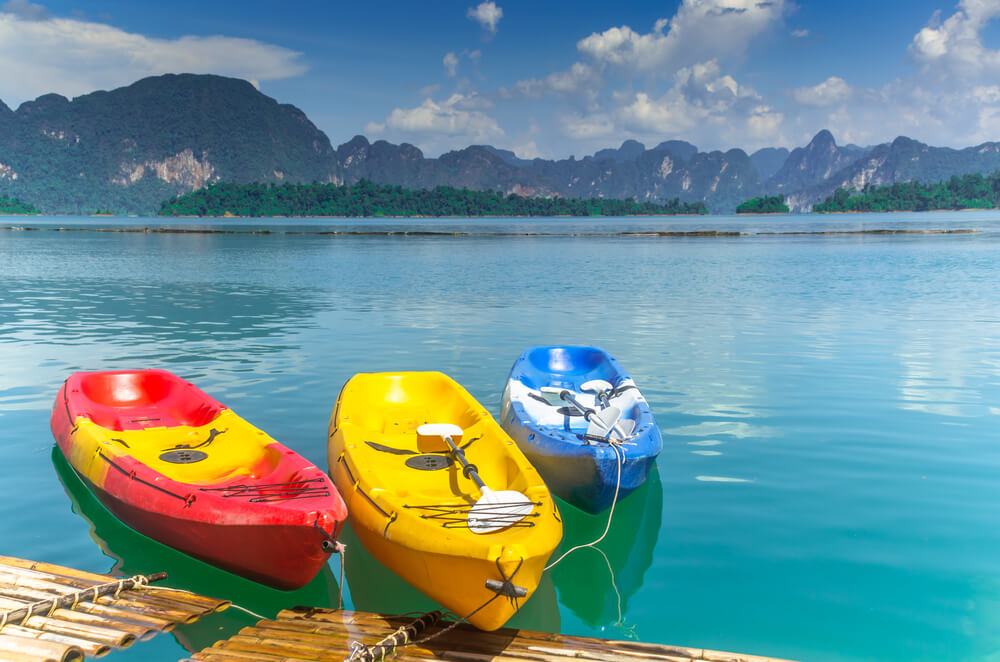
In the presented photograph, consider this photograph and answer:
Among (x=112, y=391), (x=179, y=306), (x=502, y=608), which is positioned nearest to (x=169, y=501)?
(x=502, y=608)

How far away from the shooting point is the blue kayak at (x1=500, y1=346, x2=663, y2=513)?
6.57m

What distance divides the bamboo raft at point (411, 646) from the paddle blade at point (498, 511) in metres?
0.69

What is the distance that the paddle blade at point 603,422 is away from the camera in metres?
7.21

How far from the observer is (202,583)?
231 inches

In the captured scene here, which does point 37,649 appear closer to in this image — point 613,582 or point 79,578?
point 79,578

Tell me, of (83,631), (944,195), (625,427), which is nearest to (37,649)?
(83,631)

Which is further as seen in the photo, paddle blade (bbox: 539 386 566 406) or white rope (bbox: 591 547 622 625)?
paddle blade (bbox: 539 386 566 406)

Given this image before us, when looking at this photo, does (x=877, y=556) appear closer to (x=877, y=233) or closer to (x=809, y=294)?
(x=809, y=294)

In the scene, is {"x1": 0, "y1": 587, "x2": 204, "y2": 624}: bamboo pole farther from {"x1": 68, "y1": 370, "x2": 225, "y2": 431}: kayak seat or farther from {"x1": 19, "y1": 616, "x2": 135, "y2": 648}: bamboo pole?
{"x1": 68, "y1": 370, "x2": 225, "y2": 431}: kayak seat

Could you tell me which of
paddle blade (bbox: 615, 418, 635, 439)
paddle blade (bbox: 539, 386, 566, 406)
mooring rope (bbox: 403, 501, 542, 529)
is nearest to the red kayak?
mooring rope (bbox: 403, 501, 542, 529)

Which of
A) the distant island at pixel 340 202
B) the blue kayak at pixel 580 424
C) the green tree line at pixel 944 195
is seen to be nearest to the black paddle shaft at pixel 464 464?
the blue kayak at pixel 580 424

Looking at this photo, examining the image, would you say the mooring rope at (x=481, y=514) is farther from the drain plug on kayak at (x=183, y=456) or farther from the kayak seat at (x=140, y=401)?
the kayak seat at (x=140, y=401)

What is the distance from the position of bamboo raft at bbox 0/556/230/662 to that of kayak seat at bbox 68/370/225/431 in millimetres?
2914

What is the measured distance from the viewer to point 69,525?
23.0 feet
